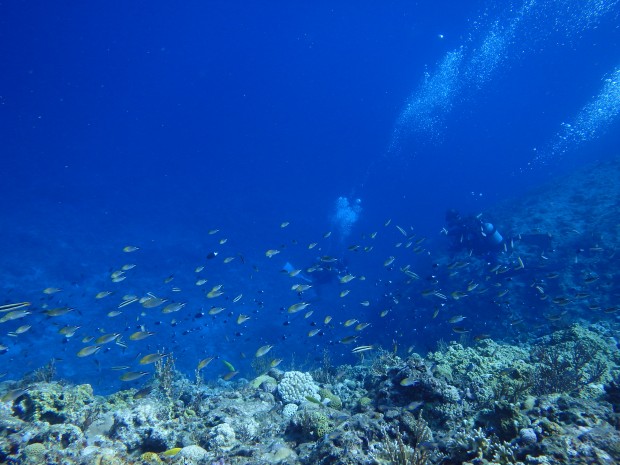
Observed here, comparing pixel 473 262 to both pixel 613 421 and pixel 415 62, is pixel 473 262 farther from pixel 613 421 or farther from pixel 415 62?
pixel 415 62

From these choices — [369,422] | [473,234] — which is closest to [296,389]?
[369,422]

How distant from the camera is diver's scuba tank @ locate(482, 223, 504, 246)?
18703 mm

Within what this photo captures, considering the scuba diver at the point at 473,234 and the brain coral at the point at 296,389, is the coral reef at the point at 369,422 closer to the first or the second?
the brain coral at the point at 296,389

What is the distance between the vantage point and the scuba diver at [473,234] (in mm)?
18938

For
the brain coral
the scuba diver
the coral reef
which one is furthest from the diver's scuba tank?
the brain coral

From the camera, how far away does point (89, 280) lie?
32062 millimetres

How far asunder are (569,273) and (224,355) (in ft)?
74.7

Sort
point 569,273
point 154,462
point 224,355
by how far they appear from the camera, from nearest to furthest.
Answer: point 154,462, point 569,273, point 224,355

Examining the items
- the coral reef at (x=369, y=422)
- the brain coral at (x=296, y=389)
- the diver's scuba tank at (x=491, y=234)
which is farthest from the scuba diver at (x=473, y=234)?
the brain coral at (x=296, y=389)

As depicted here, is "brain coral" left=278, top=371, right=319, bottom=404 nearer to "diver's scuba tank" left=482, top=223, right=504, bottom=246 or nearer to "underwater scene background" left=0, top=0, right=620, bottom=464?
"underwater scene background" left=0, top=0, right=620, bottom=464

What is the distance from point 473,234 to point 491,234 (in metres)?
0.95

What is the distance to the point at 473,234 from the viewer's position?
1959 cm

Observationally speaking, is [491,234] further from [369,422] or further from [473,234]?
[369,422]

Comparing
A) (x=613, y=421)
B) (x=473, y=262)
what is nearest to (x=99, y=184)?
(x=473, y=262)
